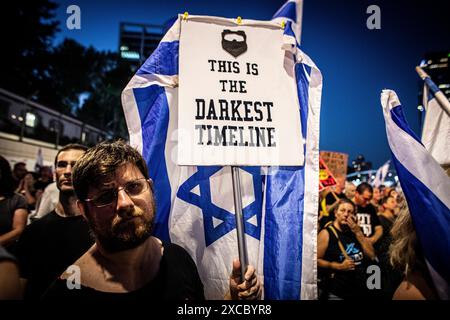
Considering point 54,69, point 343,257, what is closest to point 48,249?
point 343,257

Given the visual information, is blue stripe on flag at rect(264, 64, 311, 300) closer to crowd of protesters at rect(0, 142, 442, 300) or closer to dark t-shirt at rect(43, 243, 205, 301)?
crowd of protesters at rect(0, 142, 442, 300)

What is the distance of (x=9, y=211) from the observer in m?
3.20

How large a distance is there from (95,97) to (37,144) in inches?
945

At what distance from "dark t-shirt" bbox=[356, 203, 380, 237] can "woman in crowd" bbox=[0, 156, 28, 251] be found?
4788mm

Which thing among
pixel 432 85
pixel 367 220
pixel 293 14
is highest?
pixel 293 14

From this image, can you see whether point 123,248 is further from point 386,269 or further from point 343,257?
point 386,269

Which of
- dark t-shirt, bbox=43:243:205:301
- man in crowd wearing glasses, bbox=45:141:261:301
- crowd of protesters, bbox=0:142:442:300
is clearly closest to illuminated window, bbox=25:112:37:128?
crowd of protesters, bbox=0:142:442:300

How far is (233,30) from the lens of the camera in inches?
85.9

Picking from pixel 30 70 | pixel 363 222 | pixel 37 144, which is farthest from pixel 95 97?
pixel 363 222

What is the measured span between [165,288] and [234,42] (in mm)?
1723

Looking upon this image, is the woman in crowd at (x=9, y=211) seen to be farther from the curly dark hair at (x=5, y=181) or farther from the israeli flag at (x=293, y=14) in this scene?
the israeli flag at (x=293, y=14)

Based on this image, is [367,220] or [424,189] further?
[367,220]

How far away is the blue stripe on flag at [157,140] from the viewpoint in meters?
2.31
